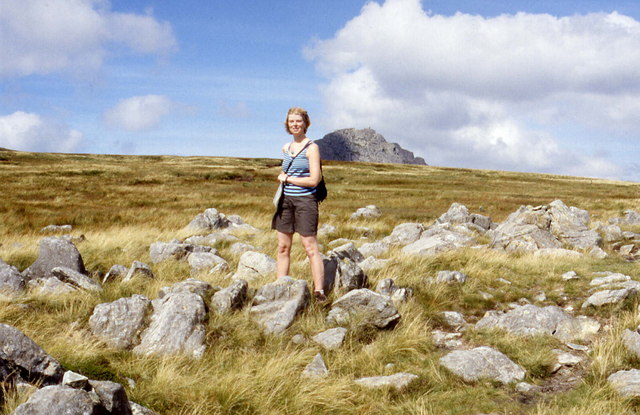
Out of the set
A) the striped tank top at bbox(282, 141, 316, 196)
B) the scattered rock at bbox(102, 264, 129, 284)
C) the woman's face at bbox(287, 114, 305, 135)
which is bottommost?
the scattered rock at bbox(102, 264, 129, 284)

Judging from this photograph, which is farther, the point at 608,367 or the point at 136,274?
the point at 136,274

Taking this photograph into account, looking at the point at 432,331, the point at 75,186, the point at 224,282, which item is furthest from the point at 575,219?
the point at 75,186

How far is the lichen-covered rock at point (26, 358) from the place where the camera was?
397 cm

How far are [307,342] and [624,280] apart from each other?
Answer: 21.6 feet

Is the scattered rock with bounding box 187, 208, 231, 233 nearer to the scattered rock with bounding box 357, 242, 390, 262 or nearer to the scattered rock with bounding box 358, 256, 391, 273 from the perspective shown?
the scattered rock with bounding box 357, 242, 390, 262

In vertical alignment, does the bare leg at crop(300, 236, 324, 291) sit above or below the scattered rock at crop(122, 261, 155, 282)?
above

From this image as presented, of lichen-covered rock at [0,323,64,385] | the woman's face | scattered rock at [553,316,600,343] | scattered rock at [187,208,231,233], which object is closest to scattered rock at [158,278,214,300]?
lichen-covered rock at [0,323,64,385]

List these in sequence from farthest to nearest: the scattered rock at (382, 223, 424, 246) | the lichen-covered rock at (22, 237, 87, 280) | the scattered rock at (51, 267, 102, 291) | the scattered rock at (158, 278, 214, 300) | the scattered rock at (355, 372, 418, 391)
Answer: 1. the scattered rock at (382, 223, 424, 246)
2. the lichen-covered rock at (22, 237, 87, 280)
3. the scattered rock at (51, 267, 102, 291)
4. the scattered rock at (158, 278, 214, 300)
5. the scattered rock at (355, 372, 418, 391)

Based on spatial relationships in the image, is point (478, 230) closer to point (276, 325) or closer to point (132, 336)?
point (276, 325)

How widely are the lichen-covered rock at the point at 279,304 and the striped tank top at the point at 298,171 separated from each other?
130cm

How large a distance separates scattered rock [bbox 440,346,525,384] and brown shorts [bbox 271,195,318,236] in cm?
265

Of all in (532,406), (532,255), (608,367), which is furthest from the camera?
(532,255)

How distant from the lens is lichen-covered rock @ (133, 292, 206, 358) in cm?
539

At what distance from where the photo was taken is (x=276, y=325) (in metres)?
6.14
